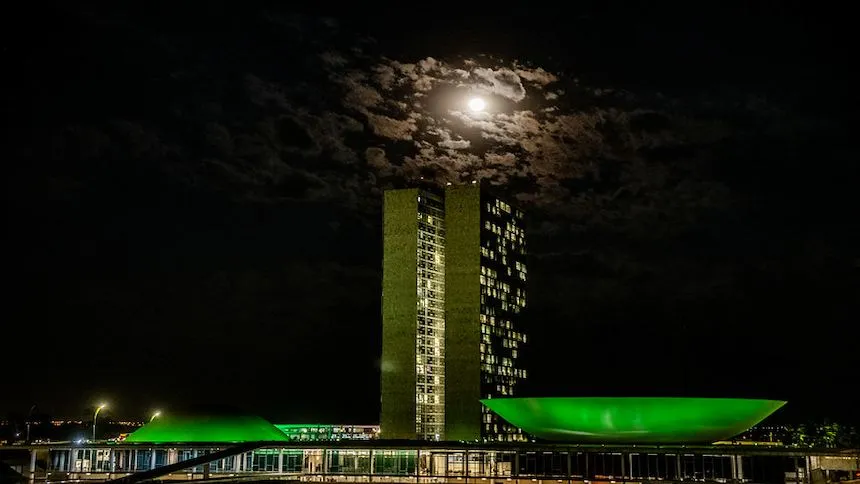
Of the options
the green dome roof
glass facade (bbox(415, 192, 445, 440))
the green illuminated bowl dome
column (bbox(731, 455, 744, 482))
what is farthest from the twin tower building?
the green illuminated bowl dome

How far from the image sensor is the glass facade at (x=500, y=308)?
112 meters

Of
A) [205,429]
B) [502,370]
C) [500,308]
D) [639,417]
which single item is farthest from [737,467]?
[500,308]

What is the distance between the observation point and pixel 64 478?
41875mm

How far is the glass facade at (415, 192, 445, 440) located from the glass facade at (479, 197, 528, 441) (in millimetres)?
5262

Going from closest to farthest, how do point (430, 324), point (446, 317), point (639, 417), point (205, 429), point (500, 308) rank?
point (639, 417) < point (205, 429) < point (430, 324) < point (446, 317) < point (500, 308)

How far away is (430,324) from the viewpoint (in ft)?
360

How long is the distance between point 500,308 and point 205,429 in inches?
2726

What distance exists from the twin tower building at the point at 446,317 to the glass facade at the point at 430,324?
0.40 feet

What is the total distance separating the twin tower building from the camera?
106 m

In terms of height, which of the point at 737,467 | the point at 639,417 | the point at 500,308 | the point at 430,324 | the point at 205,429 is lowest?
the point at 737,467

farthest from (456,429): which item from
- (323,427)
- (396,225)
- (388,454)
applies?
(388,454)

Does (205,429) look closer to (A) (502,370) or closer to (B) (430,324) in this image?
(B) (430,324)

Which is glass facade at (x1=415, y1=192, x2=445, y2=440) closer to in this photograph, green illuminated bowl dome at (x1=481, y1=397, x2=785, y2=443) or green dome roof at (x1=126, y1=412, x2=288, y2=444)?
green dome roof at (x1=126, y1=412, x2=288, y2=444)

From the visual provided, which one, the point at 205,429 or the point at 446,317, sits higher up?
the point at 446,317
